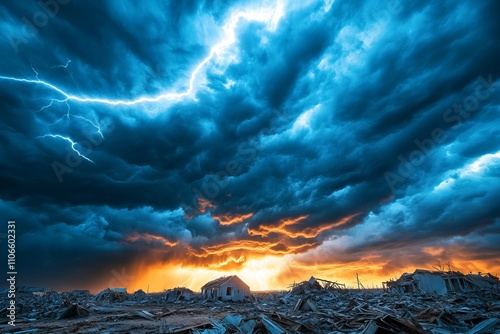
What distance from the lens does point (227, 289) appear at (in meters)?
40.8

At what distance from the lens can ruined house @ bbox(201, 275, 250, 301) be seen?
1588 inches

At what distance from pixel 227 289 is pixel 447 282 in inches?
1320

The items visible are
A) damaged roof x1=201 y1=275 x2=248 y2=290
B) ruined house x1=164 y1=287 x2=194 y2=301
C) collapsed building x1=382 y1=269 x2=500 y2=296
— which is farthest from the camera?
ruined house x1=164 y1=287 x2=194 y2=301

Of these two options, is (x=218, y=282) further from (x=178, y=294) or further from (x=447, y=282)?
(x=447, y=282)

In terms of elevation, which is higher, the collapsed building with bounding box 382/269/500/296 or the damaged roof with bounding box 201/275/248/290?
the damaged roof with bounding box 201/275/248/290

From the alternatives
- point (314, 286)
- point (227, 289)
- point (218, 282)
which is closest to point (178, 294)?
point (218, 282)

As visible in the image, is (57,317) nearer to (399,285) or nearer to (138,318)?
(138,318)

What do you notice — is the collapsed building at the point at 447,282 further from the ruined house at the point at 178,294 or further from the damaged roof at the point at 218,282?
the ruined house at the point at 178,294

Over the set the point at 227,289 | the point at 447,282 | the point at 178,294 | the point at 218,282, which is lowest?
the point at 447,282

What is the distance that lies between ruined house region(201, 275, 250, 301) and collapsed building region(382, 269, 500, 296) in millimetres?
27092

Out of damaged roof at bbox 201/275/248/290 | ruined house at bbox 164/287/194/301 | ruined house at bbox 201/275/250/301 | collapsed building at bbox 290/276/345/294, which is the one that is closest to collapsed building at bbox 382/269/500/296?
collapsed building at bbox 290/276/345/294

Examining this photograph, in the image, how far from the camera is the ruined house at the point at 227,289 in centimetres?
4034

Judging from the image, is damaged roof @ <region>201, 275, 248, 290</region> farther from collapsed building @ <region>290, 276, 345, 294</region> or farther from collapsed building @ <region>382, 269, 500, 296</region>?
collapsed building @ <region>382, 269, 500, 296</region>

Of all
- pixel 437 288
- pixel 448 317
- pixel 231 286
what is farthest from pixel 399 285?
pixel 448 317
